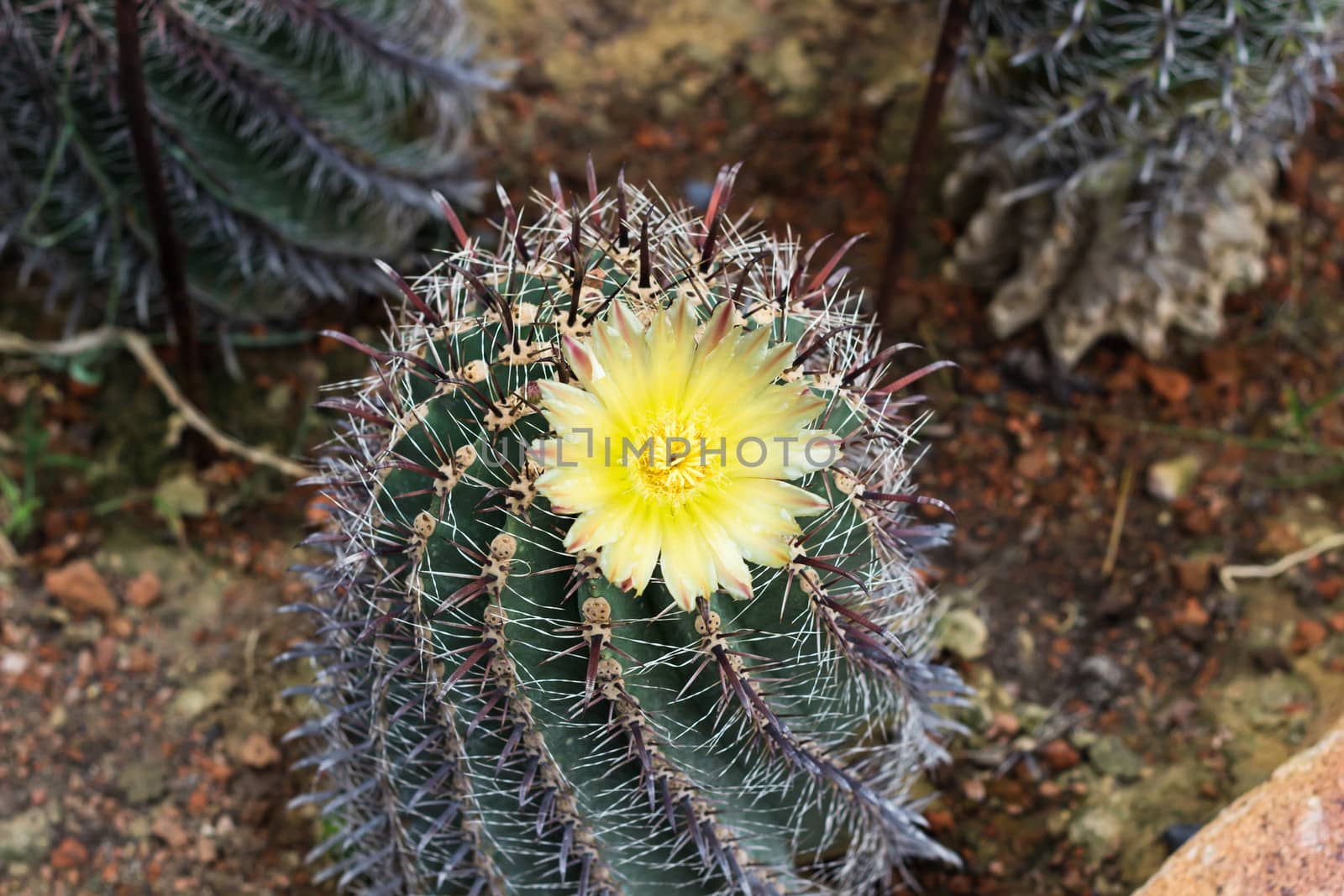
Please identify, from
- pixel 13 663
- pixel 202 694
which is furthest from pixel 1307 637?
pixel 13 663

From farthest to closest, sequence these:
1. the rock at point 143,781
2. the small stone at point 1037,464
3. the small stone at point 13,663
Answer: the small stone at point 1037,464 < the small stone at point 13,663 < the rock at point 143,781

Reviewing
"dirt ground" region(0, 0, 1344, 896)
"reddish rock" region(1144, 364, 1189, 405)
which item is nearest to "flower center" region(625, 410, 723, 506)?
"dirt ground" region(0, 0, 1344, 896)

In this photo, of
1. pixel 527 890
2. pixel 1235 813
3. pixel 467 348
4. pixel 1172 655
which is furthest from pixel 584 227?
pixel 1172 655

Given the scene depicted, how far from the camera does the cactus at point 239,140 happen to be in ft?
6.26

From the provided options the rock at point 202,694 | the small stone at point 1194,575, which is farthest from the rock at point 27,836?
the small stone at point 1194,575

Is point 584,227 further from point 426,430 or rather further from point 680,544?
point 680,544

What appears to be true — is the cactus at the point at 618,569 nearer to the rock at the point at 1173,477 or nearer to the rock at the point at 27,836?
the rock at the point at 27,836

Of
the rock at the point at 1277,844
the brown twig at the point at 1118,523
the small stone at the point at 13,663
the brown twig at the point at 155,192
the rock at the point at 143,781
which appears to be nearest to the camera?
the rock at the point at 1277,844

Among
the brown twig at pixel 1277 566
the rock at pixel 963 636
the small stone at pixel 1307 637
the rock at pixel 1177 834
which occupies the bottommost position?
the rock at pixel 1177 834

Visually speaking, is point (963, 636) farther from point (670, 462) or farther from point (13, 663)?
point (13, 663)

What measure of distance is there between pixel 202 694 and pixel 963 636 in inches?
48.3

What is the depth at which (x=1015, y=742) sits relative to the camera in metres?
1.93

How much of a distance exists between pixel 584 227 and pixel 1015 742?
1071mm

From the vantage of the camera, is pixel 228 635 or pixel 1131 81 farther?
pixel 228 635
